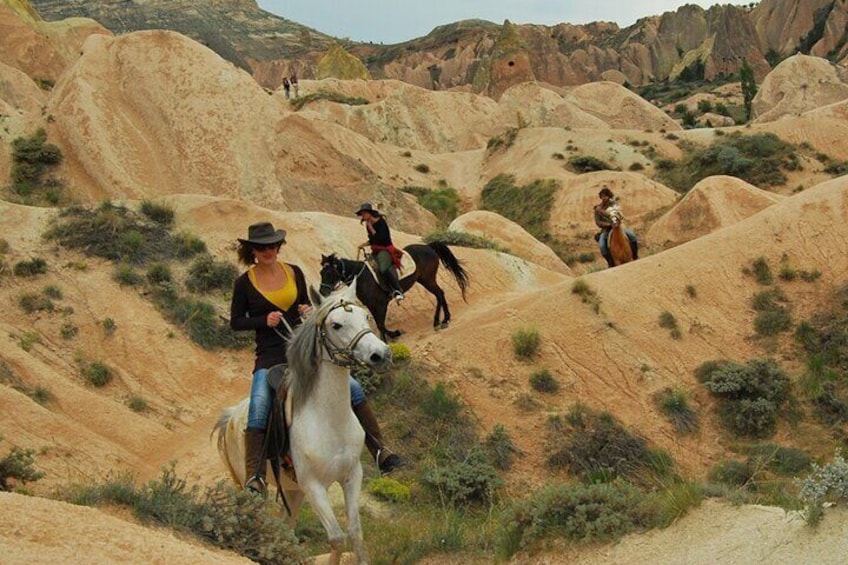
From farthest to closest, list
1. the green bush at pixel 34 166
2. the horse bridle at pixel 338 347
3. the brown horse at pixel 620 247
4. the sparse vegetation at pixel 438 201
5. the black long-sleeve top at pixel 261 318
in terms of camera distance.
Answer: the sparse vegetation at pixel 438 201 → the green bush at pixel 34 166 → the brown horse at pixel 620 247 → the black long-sleeve top at pixel 261 318 → the horse bridle at pixel 338 347

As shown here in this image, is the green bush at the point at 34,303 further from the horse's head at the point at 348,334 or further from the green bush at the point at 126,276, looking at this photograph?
the horse's head at the point at 348,334

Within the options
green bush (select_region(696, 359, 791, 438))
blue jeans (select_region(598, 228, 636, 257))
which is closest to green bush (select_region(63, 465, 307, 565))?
green bush (select_region(696, 359, 791, 438))

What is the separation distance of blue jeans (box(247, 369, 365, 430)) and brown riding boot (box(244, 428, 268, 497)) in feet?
0.24

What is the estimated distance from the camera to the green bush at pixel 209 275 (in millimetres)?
19641

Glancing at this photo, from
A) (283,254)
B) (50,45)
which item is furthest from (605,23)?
(283,254)

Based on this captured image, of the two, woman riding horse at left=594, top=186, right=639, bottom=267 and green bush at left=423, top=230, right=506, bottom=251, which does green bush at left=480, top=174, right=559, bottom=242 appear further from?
woman riding horse at left=594, top=186, right=639, bottom=267

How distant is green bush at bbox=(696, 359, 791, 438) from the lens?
1547 cm

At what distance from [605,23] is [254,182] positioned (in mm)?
134470

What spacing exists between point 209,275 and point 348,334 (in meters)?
13.3

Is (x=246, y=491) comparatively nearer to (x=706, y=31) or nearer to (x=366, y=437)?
(x=366, y=437)

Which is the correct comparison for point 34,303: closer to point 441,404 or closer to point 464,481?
point 441,404

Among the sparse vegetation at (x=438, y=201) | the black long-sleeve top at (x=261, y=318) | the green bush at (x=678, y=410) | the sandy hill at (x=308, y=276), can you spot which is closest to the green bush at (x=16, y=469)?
the sandy hill at (x=308, y=276)

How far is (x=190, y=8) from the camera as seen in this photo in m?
142

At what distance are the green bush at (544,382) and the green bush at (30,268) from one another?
10.2 metres
